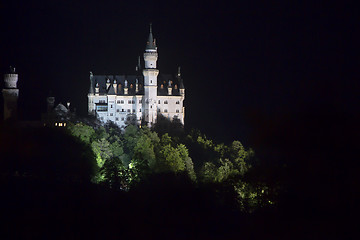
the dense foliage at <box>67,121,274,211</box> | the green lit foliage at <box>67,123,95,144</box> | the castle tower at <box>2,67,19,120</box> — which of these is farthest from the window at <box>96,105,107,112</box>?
the castle tower at <box>2,67,19,120</box>

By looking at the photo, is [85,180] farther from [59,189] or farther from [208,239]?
[208,239]

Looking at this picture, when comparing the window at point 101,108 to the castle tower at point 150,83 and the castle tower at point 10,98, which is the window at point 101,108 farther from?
the castle tower at point 10,98

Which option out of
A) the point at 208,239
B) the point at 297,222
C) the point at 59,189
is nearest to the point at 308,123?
the point at 297,222

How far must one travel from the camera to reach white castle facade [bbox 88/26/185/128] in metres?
99.4

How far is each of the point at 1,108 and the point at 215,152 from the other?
81.1 ft

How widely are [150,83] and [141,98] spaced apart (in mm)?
2066

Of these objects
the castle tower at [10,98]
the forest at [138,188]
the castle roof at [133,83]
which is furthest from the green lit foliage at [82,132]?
the castle roof at [133,83]

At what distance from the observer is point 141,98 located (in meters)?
100

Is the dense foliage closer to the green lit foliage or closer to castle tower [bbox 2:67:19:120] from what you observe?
the green lit foliage

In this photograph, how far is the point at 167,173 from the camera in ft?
255

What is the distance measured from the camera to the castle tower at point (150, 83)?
99.0 metres

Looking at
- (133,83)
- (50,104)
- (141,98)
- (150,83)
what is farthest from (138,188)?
(133,83)

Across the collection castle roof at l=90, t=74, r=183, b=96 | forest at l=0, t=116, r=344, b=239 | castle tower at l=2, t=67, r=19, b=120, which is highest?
castle roof at l=90, t=74, r=183, b=96

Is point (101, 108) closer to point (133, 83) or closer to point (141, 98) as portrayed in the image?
point (141, 98)
